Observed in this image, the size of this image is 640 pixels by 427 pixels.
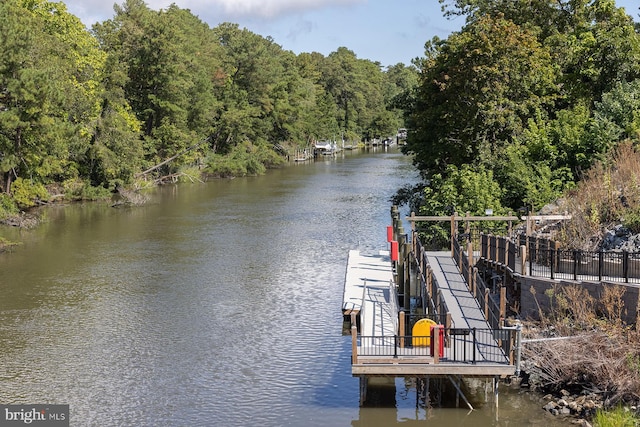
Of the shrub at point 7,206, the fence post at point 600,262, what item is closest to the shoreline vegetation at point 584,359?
the fence post at point 600,262

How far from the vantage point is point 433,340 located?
17406 mm

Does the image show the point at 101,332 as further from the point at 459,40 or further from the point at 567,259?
the point at 459,40

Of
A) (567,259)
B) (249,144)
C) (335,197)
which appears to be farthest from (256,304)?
(249,144)

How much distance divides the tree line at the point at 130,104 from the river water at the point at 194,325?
5.69 metres

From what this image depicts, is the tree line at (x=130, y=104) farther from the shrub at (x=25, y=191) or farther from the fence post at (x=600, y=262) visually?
the fence post at (x=600, y=262)

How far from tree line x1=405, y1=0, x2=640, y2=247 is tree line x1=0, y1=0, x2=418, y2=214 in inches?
393

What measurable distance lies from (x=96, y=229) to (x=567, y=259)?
30.6m

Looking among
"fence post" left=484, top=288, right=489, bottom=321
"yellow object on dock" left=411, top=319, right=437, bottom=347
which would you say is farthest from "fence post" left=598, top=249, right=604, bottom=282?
"yellow object on dock" left=411, top=319, right=437, bottom=347

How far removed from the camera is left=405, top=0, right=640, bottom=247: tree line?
34.0 m

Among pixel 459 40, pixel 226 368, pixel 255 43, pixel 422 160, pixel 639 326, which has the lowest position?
pixel 226 368

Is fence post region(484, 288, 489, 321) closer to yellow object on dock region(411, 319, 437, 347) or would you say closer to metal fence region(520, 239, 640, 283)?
yellow object on dock region(411, 319, 437, 347)

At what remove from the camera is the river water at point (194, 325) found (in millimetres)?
19312

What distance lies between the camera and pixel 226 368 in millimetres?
22094

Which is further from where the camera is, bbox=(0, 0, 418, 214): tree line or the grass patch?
bbox=(0, 0, 418, 214): tree line
